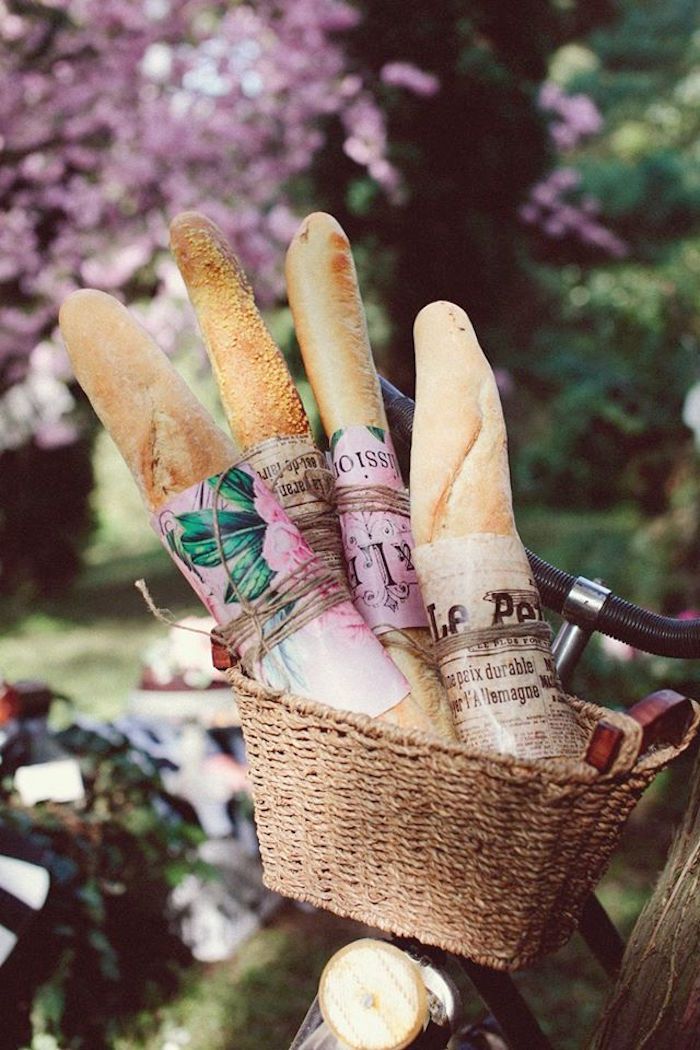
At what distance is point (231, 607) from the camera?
0.93 metres

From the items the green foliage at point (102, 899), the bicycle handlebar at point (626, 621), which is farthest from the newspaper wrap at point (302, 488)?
the green foliage at point (102, 899)

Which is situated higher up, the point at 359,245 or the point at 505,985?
the point at 359,245

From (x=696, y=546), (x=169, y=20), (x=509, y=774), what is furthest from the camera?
(x=696, y=546)

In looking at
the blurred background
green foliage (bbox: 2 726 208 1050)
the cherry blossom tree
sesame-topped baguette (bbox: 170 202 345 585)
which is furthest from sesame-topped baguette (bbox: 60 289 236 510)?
the cherry blossom tree

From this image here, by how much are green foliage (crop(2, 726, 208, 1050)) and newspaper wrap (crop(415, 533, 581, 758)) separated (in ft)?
3.89

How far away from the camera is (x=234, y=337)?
3.41ft

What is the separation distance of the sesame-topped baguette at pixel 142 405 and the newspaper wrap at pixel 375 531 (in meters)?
0.15

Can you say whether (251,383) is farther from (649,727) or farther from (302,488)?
(649,727)

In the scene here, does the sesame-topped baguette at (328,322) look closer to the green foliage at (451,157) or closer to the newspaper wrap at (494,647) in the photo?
the newspaper wrap at (494,647)

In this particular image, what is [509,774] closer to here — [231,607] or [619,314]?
[231,607]

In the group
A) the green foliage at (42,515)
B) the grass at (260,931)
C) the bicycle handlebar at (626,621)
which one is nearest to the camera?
the bicycle handlebar at (626,621)

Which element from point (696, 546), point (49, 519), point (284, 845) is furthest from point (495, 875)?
point (49, 519)

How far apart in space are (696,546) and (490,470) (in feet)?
13.1

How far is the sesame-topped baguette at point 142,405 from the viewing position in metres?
0.93
